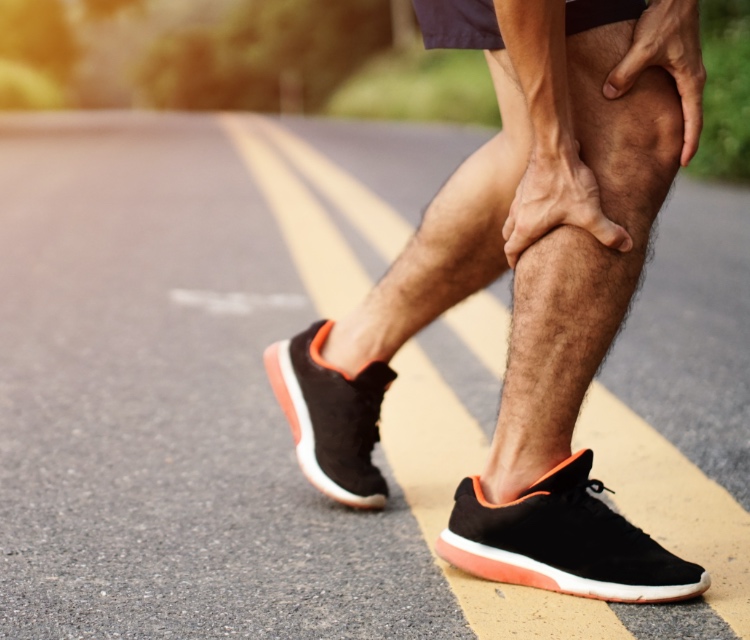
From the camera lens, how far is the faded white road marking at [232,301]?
343 centimetres

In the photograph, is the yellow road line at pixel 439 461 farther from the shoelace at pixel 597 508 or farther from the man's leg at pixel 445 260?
the man's leg at pixel 445 260

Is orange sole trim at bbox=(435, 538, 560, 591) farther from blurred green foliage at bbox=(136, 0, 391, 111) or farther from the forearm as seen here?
blurred green foliage at bbox=(136, 0, 391, 111)

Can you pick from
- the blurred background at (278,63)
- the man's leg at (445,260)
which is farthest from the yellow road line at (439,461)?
the blurred background at (278,63)

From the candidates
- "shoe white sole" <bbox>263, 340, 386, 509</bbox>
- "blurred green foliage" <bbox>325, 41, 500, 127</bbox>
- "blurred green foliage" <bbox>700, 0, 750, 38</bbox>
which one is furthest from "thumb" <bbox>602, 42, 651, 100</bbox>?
"blurred green foliage" <bbox>325, 41, 500, 127</bbox>

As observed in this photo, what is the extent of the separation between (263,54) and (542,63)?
60002mm

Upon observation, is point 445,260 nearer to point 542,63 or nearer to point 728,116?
point 542,63

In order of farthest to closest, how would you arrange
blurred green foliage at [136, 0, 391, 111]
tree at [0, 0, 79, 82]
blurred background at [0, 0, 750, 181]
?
tree at [0, 0, 79, 82]
blurred green foliage at [136, 0, 391, 111]
blurred background at [0, 0, 750, 181]

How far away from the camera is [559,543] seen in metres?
1.54

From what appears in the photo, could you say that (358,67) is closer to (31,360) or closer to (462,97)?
(462,97)

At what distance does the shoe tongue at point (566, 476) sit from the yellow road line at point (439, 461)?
0.14 meters

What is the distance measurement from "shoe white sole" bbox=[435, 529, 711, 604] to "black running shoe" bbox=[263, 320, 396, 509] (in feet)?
0.84

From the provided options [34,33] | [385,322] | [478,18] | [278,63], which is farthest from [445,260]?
[278,63]

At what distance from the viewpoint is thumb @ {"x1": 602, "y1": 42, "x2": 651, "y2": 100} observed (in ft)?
4.91

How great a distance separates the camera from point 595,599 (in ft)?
4.96
